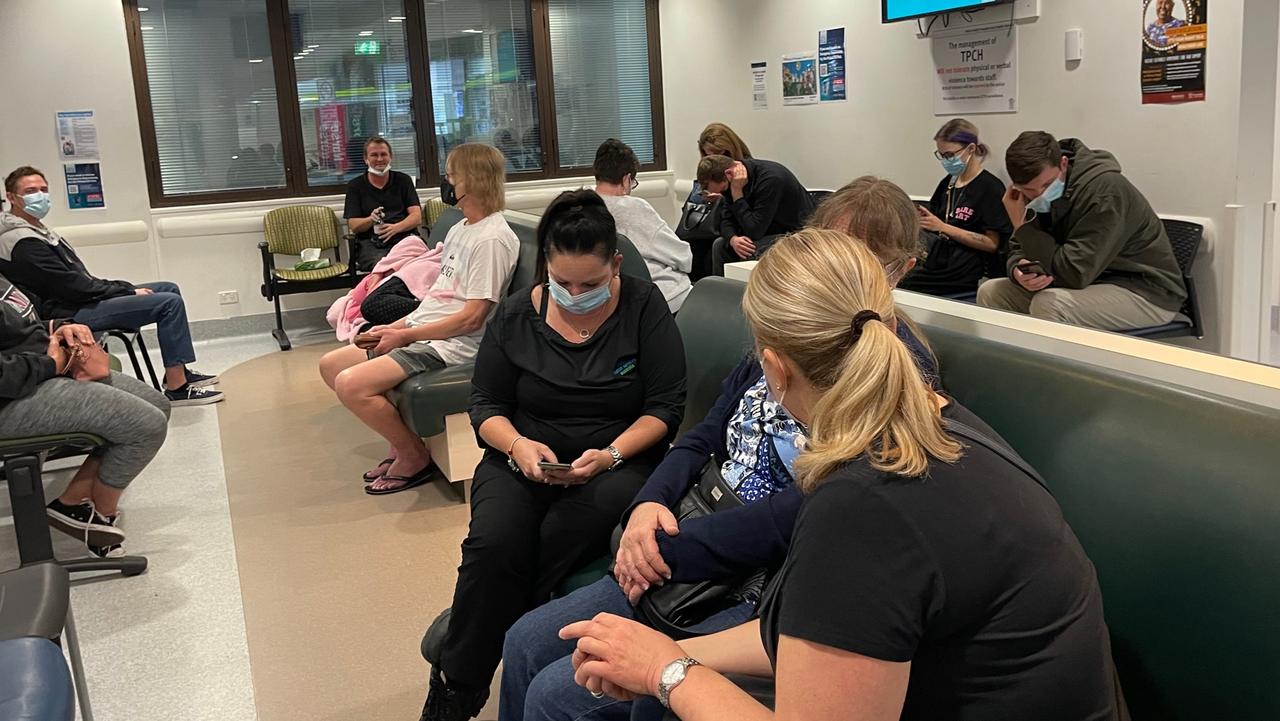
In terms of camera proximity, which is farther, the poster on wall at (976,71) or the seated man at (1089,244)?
the poster on wall at (976,71)

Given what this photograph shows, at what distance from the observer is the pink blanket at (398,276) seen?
4.77m

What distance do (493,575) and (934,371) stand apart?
1.14m

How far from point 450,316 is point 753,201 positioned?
236cm

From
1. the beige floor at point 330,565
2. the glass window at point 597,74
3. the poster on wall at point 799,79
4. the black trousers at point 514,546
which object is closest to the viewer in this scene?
the black trousers at point 514,546

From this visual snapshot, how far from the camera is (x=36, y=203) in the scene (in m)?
5.47

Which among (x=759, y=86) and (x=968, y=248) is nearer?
(x=968, y=248)

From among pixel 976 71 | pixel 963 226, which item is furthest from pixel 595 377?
pixel 976 71

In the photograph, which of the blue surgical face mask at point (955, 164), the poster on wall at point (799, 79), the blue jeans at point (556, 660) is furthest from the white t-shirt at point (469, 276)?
the poster on wall at point (799, 79)

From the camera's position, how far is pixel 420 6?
8.17 meters

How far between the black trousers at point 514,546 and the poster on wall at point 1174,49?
313 centimetres

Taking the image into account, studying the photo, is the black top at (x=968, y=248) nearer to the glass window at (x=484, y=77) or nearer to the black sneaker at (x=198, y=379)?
the black sneaker at (x=198, y=379)

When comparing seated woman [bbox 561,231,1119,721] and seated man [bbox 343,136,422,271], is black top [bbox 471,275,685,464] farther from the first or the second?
seated man [bbox 343,136,422,271]

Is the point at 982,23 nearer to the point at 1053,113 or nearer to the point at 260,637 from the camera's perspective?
→ the point at 1053,113

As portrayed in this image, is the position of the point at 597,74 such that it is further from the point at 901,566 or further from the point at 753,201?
the point at 901,566
